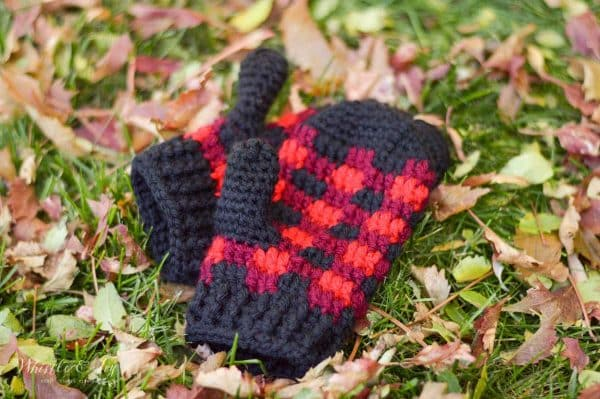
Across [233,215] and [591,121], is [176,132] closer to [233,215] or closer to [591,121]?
[233,215]

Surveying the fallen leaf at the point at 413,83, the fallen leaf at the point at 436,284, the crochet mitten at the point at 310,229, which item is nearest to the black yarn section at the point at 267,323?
the crochet mitten at the point at 310,229

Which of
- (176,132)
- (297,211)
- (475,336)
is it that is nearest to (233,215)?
(297,211)

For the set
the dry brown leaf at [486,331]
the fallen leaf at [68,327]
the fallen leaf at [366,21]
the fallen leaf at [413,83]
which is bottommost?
the dry brown leaf at [486,331]

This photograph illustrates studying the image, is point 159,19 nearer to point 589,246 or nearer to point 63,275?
point 63,275

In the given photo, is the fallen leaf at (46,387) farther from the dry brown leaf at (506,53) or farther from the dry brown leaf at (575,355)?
the dry brown leaf at (506,53)

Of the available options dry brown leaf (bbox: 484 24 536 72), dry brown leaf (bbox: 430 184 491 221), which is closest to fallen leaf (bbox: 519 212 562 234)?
dry brown leaf (bbox: 430 184 491 221)

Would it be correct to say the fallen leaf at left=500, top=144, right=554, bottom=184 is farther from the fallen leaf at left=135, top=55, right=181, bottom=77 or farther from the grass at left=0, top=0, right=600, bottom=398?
the fallen leaf at left=135, top=55, right=181, bottom=77
